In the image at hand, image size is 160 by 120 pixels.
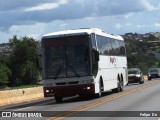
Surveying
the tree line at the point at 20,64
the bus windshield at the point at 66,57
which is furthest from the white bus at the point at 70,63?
the tree line at the point at 20,64

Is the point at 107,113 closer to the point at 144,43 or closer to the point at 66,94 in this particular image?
the point at 66,94

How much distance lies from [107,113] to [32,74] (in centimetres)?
6649

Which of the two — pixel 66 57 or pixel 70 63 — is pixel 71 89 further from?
pixel 66 57

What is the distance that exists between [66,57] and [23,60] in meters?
62.1

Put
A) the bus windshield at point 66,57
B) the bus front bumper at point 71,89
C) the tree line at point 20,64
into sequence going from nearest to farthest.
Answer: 1. the bus windshield at point 66,57
2. the bus front bumper at point 71,89
3. the tree line at point 20,64

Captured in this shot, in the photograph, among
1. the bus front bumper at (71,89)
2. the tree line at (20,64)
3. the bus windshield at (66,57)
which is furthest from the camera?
the tree line at (20,64)

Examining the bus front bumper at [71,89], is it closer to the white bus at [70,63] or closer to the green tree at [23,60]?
the white bus at [70,63]

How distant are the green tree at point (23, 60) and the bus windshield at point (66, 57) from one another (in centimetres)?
5685

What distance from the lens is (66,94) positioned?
26266 millimetres

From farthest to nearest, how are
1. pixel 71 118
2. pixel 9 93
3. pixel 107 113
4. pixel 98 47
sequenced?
pixel 9 93, pixel 98 47, pixel 107 113, pixel 71 118

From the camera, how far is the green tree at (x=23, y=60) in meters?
84.0

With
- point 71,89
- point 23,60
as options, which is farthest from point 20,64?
point 71,89

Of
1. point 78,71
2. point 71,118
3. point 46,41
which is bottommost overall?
point 71,118

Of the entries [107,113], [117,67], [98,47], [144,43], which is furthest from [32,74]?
[144,43]
